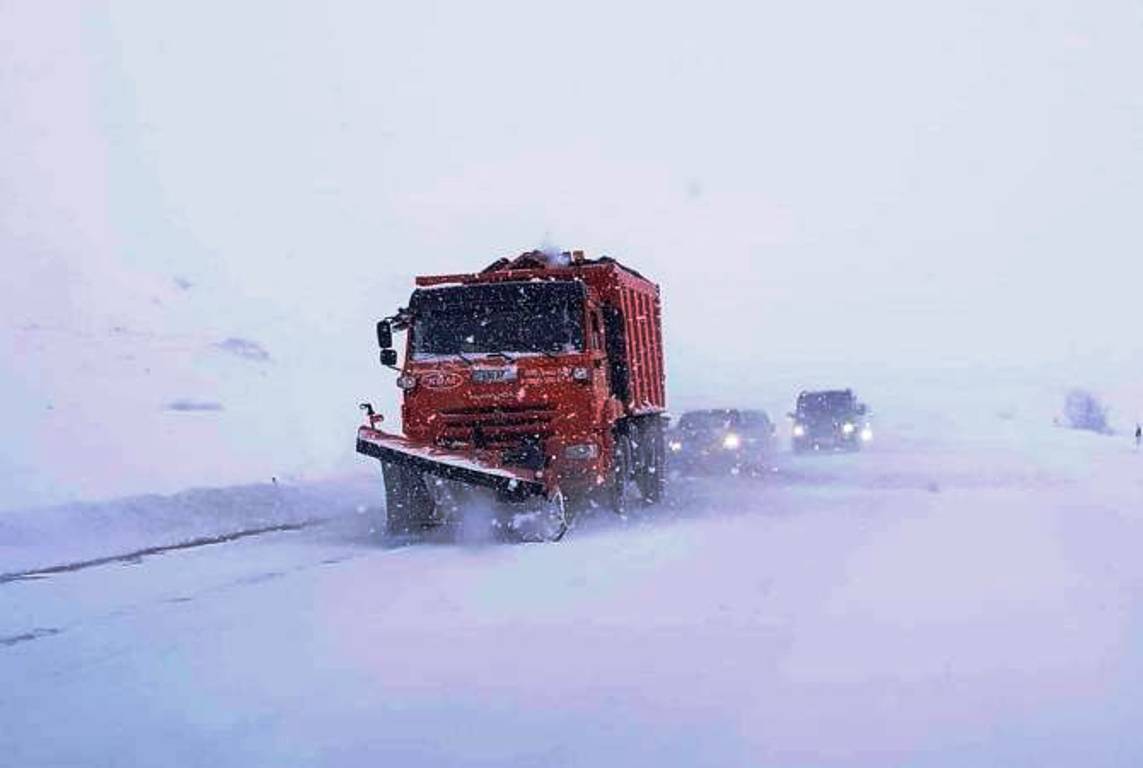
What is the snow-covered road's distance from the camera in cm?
531

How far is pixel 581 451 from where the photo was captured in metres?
15.1

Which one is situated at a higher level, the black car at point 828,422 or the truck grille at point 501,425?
the truck grille at point 501,425

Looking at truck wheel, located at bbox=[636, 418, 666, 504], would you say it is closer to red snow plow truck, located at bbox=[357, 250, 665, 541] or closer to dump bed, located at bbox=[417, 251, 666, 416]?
dump bed, located at bbox=[417, 251, 666, 416]

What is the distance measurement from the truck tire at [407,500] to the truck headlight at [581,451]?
1.63 meters

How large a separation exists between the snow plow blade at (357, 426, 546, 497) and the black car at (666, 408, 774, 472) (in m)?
17.6

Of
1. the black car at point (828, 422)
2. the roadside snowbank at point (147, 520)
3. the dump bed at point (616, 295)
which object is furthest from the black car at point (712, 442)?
the dump bed at point (616, 295)

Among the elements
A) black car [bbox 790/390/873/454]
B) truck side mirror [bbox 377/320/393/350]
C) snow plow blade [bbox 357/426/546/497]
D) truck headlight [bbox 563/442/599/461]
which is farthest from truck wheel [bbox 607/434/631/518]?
black car [bbox 790/390/873/454]

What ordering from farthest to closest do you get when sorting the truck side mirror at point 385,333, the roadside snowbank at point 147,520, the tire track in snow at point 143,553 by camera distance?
the truck side mirror at point 385,333
the roadside snowbank at point 147,520
the tire track in snow at point 143,553

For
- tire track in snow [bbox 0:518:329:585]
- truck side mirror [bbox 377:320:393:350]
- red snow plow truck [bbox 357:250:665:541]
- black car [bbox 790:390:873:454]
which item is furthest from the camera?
black car [bbox 790:390:873:454]

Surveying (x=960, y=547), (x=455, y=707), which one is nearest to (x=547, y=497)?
(x=960, y=547)

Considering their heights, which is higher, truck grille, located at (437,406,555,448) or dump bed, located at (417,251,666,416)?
dump bed, located at (417,251,666,416)

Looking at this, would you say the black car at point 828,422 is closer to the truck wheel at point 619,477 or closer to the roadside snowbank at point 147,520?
the roadside snowbank at point 147,520

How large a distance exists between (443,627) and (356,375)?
36.7 m

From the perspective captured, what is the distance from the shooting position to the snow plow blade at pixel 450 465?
1391 centimetres
